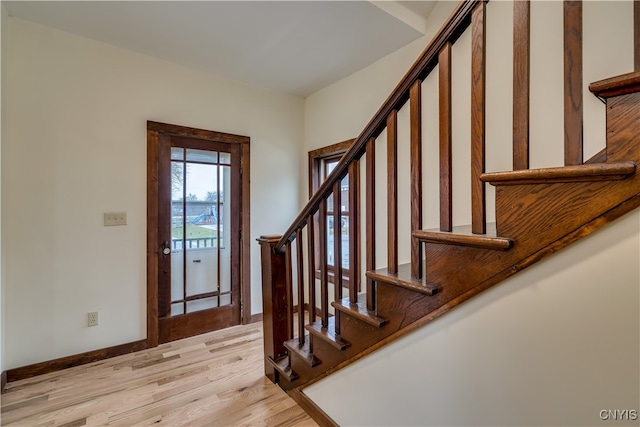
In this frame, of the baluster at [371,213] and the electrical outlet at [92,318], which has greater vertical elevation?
the baluster at [371,213]

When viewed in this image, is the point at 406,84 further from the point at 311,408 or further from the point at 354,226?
the point at 311,408

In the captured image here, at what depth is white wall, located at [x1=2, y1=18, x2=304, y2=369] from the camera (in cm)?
220

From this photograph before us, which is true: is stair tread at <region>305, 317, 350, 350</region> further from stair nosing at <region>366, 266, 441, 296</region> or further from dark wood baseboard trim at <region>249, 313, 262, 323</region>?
dark wood baseboard trim at <region>249, 313, 262, 323</region>

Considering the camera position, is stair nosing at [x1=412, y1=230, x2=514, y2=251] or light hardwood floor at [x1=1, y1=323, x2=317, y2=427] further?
light hardwood floor at [x1=1, y1=323, x2=317, y2=427]

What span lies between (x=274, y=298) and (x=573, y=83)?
6.38ft

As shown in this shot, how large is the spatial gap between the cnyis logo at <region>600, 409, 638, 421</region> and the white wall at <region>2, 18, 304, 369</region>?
3062 millimetres

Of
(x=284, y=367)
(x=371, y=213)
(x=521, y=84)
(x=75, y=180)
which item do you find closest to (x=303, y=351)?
(x=284, y=367)

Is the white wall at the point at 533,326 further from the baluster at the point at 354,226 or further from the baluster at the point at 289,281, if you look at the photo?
the baluster at the point at 289,281

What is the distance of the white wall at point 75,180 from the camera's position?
2.20 meters

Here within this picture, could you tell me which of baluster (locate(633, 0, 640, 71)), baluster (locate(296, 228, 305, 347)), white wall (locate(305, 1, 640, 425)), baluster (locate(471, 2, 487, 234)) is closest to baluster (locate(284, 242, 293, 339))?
baluster (locate(296, 228, 305, 347))

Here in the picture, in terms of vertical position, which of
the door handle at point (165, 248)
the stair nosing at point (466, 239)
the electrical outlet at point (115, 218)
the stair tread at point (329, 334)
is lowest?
the stair tread at point (329, 334)

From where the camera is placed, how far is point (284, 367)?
2.02m

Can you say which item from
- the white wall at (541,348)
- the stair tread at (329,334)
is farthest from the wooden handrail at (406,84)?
the white wall at (541,348)

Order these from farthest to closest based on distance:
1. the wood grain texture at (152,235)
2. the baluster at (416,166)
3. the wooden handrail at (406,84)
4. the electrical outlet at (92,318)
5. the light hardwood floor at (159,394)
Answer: the wood grain texture at (152,235), the electrical outlet at (92,318), the light hardwood floor at (159,394), the baluster at (416,166), the wooden handrail at (406,84)
